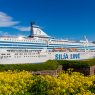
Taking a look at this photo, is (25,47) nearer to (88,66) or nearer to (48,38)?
(48,38)

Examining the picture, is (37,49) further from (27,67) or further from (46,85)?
(46,85)

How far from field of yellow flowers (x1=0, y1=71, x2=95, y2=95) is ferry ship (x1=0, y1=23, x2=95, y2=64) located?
990 inches

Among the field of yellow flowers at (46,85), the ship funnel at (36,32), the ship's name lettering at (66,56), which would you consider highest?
the ship funnel at (36,32)

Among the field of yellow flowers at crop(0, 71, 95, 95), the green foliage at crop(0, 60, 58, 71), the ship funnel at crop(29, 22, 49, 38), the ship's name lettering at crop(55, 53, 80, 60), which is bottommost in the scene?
the field of yellow flowers at crop(0, 71, 95, 95)

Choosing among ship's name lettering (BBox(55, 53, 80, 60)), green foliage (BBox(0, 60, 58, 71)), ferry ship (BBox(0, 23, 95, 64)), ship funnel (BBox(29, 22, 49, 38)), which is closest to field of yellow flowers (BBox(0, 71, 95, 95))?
green foliage (BBox(0, 60, 58, 71))

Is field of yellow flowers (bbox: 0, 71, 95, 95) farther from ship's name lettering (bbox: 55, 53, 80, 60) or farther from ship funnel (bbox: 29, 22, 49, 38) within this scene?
ship funnel (bbox: 29, 22, 49, 38)

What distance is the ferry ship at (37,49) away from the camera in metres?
41.4

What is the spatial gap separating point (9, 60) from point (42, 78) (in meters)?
25.8

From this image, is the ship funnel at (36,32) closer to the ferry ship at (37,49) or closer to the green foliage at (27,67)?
the ferry ship at (37,49)

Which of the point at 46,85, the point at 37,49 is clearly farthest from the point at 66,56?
the point at 46,85

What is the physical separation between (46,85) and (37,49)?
45.5 metres

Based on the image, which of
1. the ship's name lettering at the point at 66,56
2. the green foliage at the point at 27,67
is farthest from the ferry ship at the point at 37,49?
the green foliage at the point at 27,67

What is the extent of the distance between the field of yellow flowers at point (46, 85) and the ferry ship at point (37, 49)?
2515 centimetres

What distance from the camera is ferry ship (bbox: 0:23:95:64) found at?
41.4 meters
